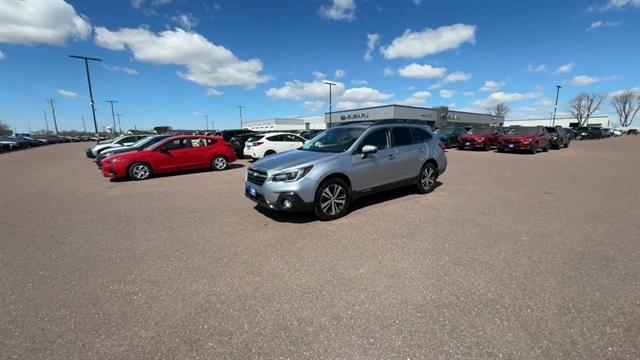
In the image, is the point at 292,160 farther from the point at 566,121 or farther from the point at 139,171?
the point at 566,121

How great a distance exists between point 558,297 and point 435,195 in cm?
434

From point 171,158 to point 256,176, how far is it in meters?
7.25

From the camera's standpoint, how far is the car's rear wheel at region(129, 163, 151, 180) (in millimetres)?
10416

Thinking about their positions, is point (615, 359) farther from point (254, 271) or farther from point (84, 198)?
point (84, 198)

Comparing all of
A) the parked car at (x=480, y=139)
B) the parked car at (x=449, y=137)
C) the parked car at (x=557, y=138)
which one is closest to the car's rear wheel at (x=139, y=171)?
the parked car at (x=449, y=137)

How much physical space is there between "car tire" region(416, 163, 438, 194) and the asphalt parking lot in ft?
3.21

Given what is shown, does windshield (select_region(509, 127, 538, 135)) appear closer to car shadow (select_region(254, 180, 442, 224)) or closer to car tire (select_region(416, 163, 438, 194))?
car tire (select_region(416, 163, 438, 194))

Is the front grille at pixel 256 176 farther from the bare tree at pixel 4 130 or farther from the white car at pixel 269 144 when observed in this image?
the bare tree at pixel 4 130

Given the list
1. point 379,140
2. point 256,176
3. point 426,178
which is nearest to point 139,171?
point 256,176

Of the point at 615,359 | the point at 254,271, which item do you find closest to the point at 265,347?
the point at 254,271

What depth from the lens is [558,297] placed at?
2.95 m

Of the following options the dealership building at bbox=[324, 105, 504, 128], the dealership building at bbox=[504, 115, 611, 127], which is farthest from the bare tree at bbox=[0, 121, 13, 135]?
the dealership building at bbox=[504, 115, 611, 127]

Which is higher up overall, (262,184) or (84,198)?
(262,184)

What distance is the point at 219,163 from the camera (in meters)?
12.5
